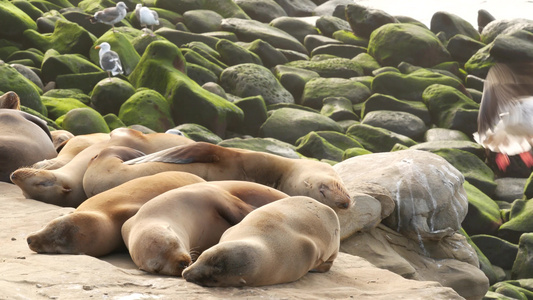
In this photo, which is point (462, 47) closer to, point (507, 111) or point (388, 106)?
point (388, 106)

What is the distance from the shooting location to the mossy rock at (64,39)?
61.3 feet

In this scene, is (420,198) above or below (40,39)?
above

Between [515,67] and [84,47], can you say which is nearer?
[515,67]

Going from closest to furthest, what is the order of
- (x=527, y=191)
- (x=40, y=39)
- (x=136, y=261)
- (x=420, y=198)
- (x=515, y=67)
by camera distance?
(x=136, y=261)
(x=515, y=67)
(x=420, y=198)
(x=527, y=191)
(x=40, y=39)

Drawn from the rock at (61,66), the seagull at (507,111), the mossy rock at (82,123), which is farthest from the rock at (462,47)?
the seagull at (507,111)

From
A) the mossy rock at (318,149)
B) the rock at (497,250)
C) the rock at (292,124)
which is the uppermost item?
the mossy rock at (318,149)

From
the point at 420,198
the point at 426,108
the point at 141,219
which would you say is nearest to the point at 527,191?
the point at 426,108

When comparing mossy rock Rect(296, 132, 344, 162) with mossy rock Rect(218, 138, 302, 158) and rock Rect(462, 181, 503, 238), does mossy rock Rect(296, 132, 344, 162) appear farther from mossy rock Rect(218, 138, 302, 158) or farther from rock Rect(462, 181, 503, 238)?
rock Rect(462, 181, 503, 238)

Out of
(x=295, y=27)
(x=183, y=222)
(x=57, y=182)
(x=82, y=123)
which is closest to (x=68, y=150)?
(x=57, y=182)

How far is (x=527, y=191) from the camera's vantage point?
52.7 ft

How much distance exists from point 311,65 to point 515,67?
51.8 ft

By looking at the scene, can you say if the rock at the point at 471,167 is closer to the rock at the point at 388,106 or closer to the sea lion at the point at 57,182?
the rock at the point at 388,106

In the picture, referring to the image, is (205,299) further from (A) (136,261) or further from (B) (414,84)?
(B) (414,84)

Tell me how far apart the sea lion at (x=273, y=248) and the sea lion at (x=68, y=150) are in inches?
112
